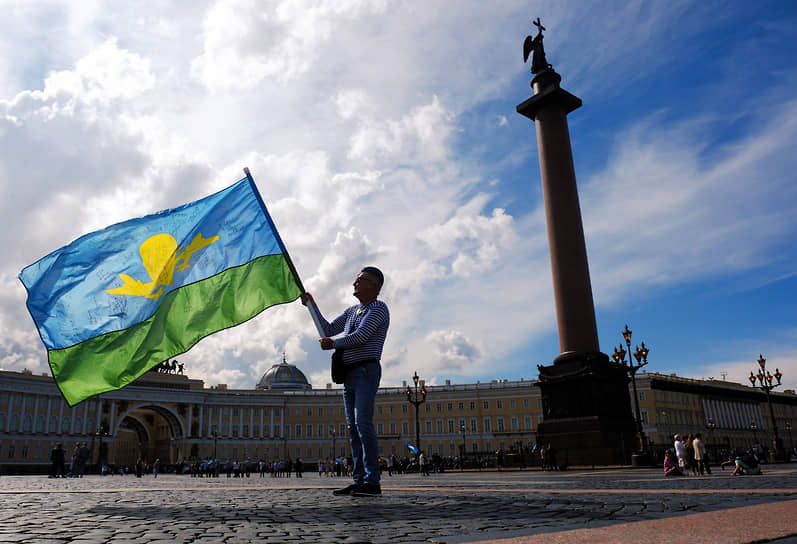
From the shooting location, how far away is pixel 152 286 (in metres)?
7.29

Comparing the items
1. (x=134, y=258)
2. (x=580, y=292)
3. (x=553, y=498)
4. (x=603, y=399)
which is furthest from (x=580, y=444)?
(x=134, y=258)

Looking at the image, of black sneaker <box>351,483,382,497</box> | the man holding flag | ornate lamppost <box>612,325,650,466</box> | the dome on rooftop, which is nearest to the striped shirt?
the man holding flag

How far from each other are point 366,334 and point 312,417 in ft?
330

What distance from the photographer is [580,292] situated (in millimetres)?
26969

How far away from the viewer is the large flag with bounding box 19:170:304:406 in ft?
22.9

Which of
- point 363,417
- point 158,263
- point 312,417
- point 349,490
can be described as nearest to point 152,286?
point 158,263

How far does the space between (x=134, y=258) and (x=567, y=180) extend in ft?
79.5

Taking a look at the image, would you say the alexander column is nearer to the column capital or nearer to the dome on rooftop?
the column capital

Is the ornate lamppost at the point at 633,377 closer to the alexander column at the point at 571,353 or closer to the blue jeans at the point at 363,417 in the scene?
the alexander column at the point at 571,353

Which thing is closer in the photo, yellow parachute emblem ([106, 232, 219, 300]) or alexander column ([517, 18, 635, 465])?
yellow parachute emblem ([106, 232, 219, 300])

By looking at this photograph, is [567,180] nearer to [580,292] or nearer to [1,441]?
[580,292]

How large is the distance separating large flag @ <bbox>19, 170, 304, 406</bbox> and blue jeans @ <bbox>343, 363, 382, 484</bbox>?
53.4 inches

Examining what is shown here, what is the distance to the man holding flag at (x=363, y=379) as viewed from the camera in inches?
266

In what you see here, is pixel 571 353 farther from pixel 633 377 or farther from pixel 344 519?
pixel 344 519
